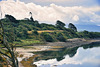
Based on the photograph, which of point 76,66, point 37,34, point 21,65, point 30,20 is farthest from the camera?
point 30,20

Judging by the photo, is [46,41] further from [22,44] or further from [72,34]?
[72,34]

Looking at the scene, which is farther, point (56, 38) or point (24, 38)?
point (56, 38)

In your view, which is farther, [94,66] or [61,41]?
[61,41]

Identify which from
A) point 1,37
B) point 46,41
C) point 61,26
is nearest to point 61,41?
point 46,41

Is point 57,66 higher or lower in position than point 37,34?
lower

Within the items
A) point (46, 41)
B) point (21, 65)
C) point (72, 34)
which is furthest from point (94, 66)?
point (72, 34)

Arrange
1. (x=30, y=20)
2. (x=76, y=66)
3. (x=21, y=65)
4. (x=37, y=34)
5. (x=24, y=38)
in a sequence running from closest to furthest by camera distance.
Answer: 1. (x=21, y=65)
2. (x=76, y=66)
3. (x=24, y=38)
4. (x=37, y=34)
5. (x=30, y=20)

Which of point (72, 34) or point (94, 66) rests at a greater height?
point (72, 34)

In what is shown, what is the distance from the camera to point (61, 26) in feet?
635

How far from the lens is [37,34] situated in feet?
453

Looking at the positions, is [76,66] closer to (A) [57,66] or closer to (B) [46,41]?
(A) [57,66]

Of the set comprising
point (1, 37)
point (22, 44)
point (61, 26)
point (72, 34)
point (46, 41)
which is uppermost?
point (61, 26)

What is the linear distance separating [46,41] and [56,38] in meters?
16.2

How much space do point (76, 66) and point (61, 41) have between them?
3332 inches
